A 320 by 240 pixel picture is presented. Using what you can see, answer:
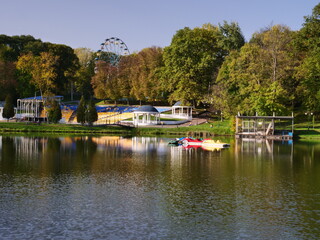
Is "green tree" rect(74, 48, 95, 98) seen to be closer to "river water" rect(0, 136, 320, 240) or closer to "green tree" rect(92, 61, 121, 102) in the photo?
"green tree" rect(92, 61, 121, 102)

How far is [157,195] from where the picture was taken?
3055cm

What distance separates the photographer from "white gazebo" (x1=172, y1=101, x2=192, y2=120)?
10164 cm

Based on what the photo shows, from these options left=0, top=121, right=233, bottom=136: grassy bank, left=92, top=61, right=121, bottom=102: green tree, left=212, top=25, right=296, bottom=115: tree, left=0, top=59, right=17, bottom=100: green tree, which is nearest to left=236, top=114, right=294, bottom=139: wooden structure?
left=212, top=25, right=296, bottom=115: tree

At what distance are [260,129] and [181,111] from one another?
26095 mm

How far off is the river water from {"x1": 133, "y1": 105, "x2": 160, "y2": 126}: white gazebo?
3988 centimetres

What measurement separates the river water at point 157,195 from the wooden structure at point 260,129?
993 inches

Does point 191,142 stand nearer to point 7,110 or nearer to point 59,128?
point 59,128

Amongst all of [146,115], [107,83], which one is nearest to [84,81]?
[107,83]

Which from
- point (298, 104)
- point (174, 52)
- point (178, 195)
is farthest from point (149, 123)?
point (178, 195)

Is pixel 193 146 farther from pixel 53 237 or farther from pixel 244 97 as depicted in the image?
pixel 53 237

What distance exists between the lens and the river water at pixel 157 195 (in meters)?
22.8

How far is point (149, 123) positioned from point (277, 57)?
29.8m

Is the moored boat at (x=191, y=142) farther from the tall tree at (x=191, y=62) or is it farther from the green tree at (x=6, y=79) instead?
the green tree at (x=6, y=79)

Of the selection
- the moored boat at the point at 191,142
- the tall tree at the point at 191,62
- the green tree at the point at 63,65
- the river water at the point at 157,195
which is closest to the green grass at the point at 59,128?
the moored boat at the point at 191,142
